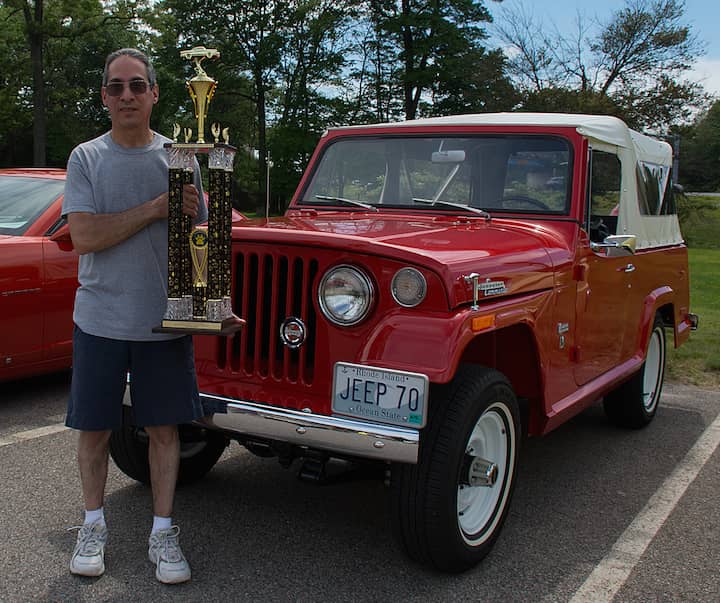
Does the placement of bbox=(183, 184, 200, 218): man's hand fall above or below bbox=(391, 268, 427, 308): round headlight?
above

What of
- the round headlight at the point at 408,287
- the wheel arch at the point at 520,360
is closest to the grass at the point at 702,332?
the wheel arch at the point at 520,360

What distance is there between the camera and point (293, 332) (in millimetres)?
2982

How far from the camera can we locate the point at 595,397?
164 inches

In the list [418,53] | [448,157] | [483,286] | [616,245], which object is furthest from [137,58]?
[418,53]

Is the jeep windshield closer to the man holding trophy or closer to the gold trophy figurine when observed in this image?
the gold trophy figurine

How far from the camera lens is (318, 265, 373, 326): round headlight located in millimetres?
2861

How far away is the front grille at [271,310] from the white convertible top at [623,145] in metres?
1.87

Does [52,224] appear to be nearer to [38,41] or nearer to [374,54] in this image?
[38,41]

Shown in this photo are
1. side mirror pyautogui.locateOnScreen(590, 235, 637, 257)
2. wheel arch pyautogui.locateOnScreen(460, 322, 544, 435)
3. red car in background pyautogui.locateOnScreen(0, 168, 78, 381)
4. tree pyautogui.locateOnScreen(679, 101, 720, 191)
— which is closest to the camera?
wheel arch pyautogui.locateOnScreen(460, 322, 544, 435)

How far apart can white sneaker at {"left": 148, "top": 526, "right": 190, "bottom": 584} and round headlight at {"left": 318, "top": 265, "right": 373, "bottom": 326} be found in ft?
3.48

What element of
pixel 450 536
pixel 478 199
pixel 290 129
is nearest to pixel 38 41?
pixel 290 129

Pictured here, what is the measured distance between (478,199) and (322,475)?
1912 mm

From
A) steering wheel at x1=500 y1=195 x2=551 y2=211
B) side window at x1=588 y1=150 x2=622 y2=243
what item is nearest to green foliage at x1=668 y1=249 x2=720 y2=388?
side window at x1=588 y1=150 x2=622 y2=243

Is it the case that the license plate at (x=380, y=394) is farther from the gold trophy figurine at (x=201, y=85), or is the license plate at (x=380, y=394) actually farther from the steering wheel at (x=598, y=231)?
the steering wheel at (x=598, y=231)
